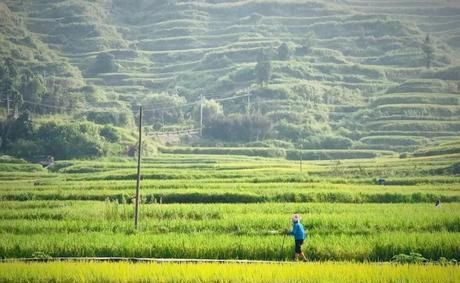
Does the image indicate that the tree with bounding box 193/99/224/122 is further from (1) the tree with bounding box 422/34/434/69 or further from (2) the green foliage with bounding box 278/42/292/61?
(1) the tree with bounding box 422/34/434/69

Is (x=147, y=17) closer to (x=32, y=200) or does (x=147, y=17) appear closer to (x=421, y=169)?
(x=421, y=169)

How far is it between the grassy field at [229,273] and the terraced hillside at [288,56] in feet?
201

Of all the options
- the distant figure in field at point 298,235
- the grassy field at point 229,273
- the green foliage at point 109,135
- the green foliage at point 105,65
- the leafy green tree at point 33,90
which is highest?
the green foliage at point 105,65

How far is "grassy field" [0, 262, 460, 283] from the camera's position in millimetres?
16500

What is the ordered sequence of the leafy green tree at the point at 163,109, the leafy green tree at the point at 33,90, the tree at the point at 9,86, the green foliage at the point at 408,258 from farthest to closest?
the leafy green tree at the point at 163,109 < the leafy green tree at the point at 33,90 < the tree at the point at 9,86 < the green foliage at the point at 408,258

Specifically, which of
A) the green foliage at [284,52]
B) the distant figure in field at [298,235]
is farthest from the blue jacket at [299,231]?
the green foliage at [284,52]

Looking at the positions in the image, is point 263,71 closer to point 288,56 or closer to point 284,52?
point 284,52

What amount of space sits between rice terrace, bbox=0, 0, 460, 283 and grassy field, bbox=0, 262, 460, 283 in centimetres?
8

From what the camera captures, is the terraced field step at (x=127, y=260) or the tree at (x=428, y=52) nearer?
the terraced field step at (x=127, y=260)

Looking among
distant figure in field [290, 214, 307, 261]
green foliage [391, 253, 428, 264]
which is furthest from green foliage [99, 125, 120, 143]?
green foliage [391, 253, 428, 264]

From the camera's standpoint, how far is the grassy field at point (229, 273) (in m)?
16.5

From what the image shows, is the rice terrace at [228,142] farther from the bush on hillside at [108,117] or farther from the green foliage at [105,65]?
the green foliage at [105,65]

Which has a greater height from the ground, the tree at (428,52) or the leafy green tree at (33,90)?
the tree at (428,52)

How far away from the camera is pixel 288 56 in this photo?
114375mm
